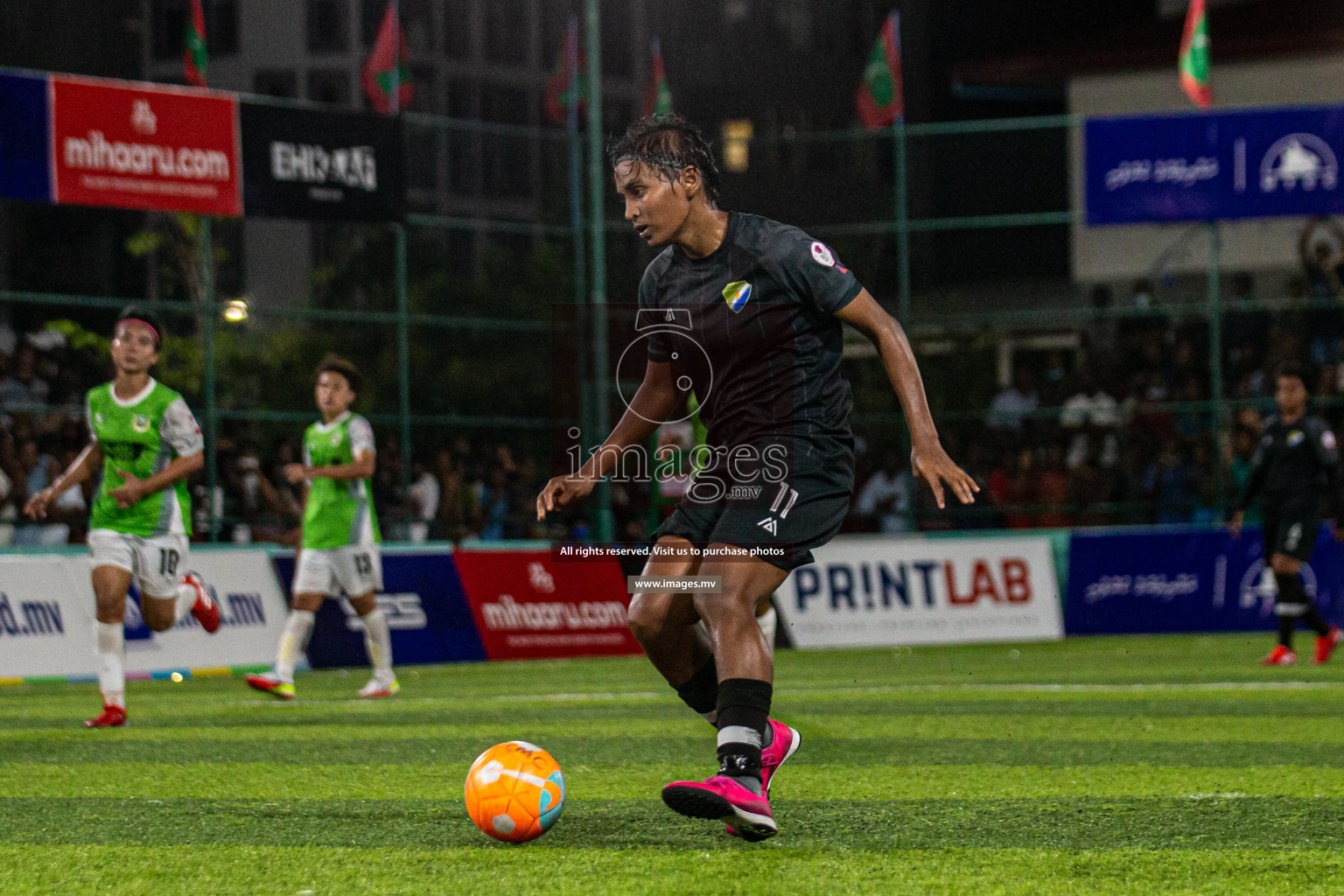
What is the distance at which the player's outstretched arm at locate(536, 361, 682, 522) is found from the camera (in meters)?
5.57

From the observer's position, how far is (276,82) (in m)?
57.2

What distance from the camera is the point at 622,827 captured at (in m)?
5.46

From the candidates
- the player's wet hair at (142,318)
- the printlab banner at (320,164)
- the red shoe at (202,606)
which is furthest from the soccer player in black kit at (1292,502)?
the printlab banner at (320,164)

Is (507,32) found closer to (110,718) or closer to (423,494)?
(423,494)

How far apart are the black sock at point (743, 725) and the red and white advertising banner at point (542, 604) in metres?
11.7

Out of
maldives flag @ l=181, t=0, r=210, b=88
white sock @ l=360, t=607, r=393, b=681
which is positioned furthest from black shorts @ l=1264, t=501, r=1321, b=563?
maldives flag @ l=181, t=0, r=210, b=88

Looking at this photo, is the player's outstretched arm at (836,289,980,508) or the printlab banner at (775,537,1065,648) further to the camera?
the printlab banner at (775,537,1065,648)

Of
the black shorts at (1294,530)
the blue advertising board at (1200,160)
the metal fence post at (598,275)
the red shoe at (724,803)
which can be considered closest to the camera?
the red shoe at (724,803)

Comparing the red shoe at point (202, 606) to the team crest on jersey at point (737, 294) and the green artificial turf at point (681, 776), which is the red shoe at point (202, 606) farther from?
the team crest on jersey at point (737, 294)

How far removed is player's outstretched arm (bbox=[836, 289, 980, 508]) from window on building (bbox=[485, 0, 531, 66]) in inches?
2287

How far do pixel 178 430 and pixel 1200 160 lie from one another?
43.0 feet

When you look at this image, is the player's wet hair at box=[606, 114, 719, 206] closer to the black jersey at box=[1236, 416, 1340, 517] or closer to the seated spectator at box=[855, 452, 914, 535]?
the black jersey at box=[1236, 416, 1340, 517]

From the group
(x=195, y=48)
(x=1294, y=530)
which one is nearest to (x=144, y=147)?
(x=195, y=48)

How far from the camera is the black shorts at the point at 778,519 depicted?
205 inches
